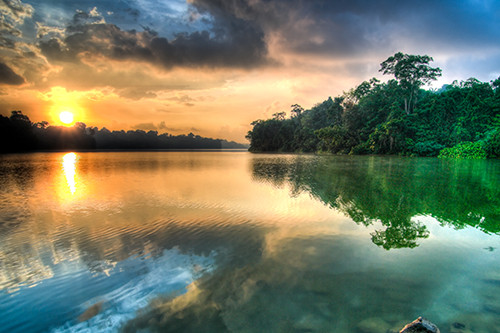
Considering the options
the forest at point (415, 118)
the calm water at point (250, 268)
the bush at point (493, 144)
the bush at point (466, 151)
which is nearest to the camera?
the calm water at point (250, 268)

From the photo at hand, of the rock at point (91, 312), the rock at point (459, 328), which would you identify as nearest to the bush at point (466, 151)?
the rock at point (459, 328)

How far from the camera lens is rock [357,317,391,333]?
8.13 ft

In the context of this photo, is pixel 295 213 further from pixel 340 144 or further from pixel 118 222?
pixel 340 144

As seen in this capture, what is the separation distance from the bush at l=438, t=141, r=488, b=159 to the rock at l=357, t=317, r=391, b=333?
145ft

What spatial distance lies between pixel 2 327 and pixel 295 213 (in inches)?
244

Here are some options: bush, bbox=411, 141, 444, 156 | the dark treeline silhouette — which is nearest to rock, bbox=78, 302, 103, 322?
bush, bbox=411, 141, 444, 156

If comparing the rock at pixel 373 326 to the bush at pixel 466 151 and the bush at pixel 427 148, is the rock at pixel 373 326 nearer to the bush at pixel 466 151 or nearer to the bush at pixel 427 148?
the bush at pixel 466 151

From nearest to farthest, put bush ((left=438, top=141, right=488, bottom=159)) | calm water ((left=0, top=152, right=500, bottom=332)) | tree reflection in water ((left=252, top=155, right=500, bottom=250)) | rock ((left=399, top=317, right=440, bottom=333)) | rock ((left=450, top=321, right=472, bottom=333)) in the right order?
rock ((left=399, top=317, right=440, bottom=333)), rock ((left=450, top=321, right=472, bottom=333)), calm water ((left=0, top=152, right=500, bottom=332)), tree reflection in water ((left=252, top=155, right=500, bottom=250)), bush ((left=438, top=141, right=488, bottom=159))

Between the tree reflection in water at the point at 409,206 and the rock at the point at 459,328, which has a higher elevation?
the rock at the point at 459,328

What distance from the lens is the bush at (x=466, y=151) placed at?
1345 inches

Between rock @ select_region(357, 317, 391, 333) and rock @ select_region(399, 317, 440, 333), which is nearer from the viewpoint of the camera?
rock @ select_region(399, 317, 440, 333)

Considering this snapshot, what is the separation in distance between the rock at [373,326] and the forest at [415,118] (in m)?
43.1

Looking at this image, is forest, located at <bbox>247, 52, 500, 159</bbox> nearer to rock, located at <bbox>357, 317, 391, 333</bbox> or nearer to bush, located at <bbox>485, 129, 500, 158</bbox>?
bush, located at <bbox>485, 129, 500, 158</bbox>

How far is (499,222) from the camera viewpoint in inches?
250
